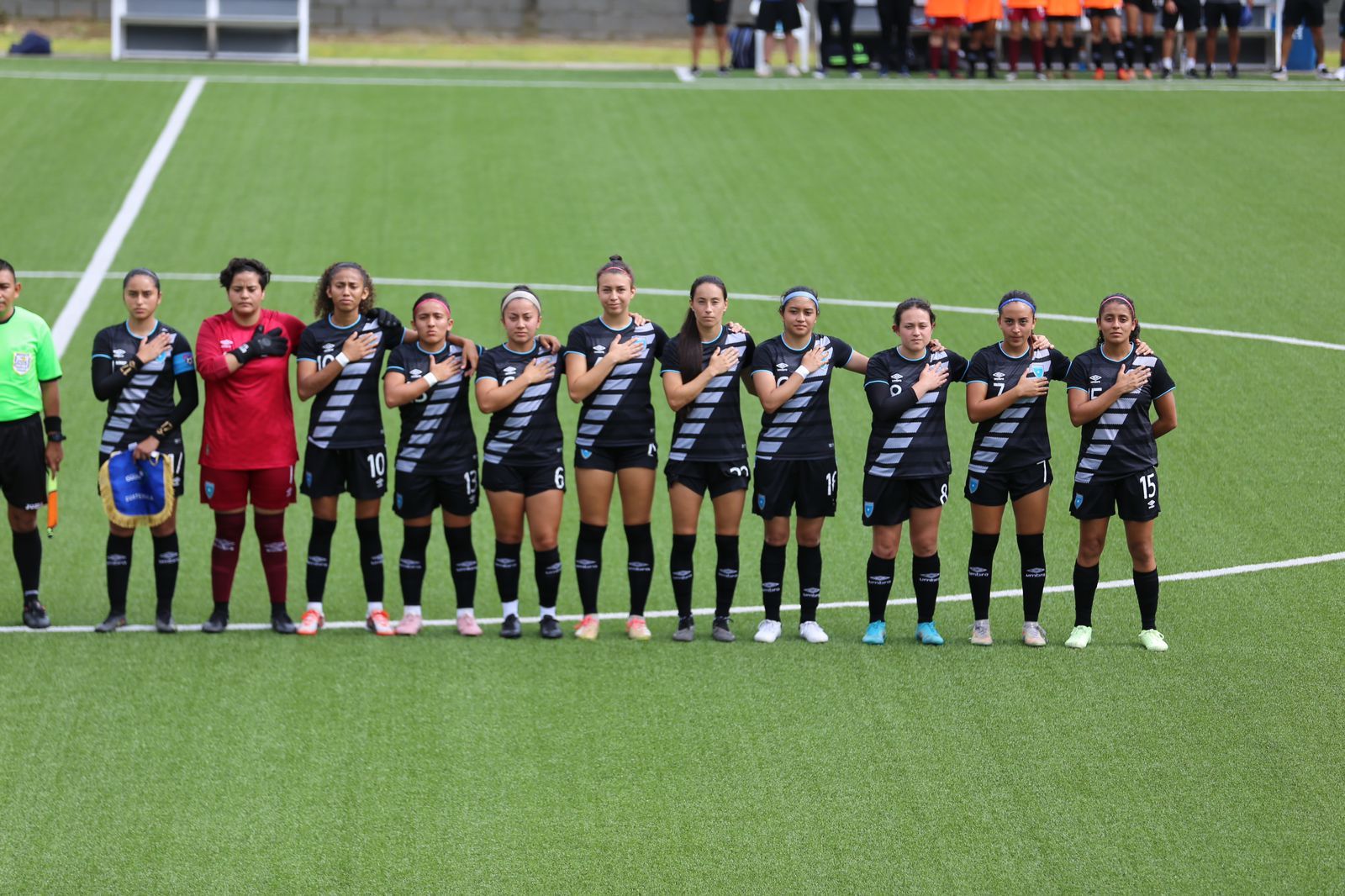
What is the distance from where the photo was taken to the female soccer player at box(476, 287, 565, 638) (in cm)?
789

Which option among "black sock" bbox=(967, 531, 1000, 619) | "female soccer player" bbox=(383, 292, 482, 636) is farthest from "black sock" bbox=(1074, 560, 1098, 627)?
"female soccer player" bbox=(383, 292, 482, 636)

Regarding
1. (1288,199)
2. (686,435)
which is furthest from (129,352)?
(1288,199)

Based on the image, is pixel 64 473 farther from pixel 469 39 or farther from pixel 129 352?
pixel 469 39

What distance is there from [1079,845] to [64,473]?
7.97m

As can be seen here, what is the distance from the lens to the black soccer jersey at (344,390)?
313 inches

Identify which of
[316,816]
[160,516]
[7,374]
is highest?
[7,374]

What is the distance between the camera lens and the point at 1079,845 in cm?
Result: 584

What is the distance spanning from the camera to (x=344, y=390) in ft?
26.1

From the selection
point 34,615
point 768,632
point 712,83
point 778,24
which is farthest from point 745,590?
point 778,24

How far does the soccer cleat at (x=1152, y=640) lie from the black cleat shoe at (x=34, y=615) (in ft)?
18.9

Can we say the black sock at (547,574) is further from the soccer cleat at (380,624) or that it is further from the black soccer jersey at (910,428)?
the black soccer jersey at (910,428)

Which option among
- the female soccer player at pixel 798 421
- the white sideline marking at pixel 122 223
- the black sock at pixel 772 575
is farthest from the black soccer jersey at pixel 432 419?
the white sideline marking at pixel 122 223

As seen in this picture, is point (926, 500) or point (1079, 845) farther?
point (926, 500)

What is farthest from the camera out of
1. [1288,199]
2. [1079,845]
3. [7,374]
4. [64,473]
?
[1288,199]
